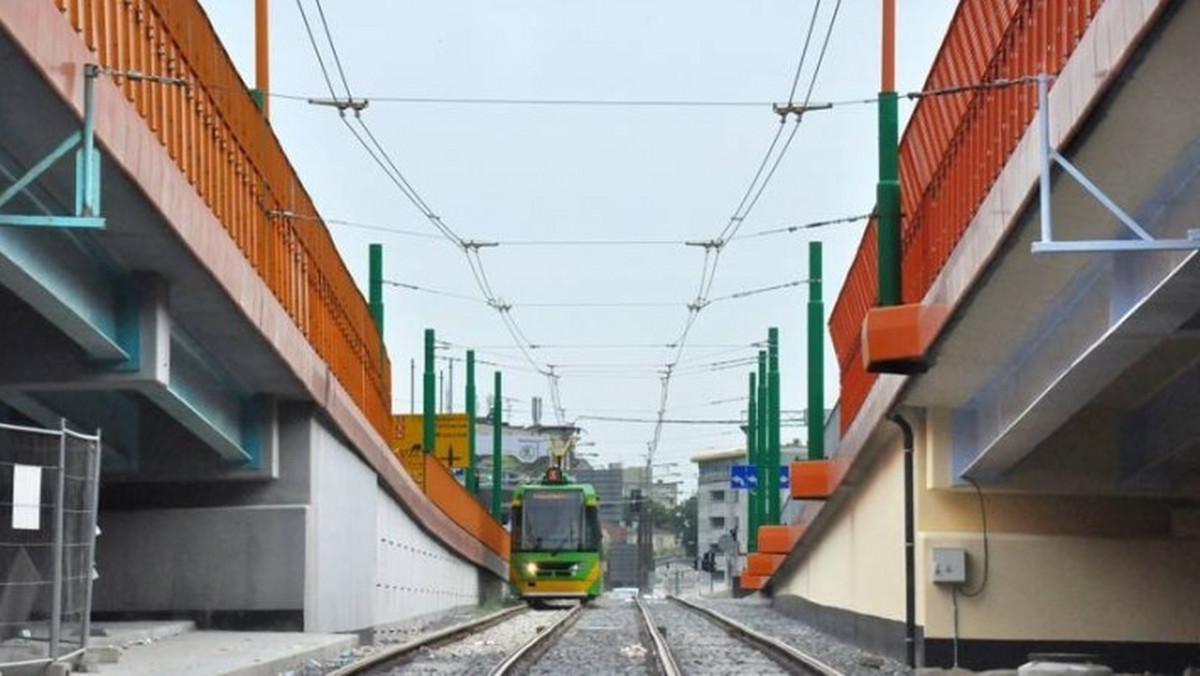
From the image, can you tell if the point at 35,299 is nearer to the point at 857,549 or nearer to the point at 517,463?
the point at 857,549

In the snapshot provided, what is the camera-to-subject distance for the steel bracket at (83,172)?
1173cm

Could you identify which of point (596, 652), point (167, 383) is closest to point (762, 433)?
point (596, 652)

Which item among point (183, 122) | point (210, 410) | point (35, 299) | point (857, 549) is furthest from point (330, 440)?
point (35, 299)

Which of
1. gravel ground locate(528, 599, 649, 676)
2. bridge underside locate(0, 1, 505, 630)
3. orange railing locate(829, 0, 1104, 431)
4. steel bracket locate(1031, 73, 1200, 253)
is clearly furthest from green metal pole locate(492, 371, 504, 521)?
steel bracket locate(1031, 73, 1200, 253)

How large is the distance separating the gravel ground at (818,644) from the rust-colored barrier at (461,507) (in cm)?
681

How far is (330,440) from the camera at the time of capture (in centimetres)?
2452

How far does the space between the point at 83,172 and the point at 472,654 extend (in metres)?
12.0

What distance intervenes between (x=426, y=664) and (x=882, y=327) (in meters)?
6.44

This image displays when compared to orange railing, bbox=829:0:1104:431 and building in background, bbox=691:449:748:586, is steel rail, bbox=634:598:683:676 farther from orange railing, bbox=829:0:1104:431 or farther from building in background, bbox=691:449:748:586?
building in background, bbox=691:449:748:586

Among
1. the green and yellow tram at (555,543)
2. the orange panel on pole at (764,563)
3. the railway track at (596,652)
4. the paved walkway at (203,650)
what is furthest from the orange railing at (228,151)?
the green and yellow tram at (555,543)

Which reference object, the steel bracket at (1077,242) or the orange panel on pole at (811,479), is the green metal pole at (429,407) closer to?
the orange panel on pole at (811,479)

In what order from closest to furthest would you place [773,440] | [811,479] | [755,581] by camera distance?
1. [811,479]
2. [773,440]
3. [755,581]

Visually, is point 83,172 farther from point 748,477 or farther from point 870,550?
point 748,477

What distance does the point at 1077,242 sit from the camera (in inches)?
427
